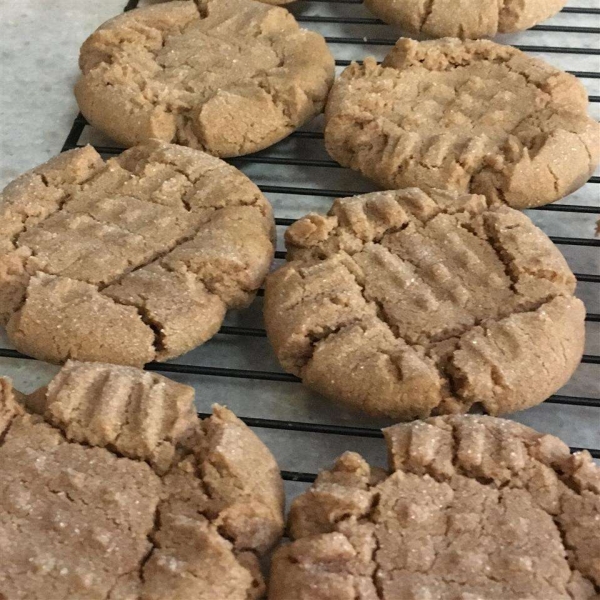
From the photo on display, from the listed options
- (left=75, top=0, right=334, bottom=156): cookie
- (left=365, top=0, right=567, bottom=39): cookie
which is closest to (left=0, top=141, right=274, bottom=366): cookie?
(left=75, top=0, right=334, bottom=156): cookie

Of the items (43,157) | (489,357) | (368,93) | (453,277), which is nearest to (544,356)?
(489,357)

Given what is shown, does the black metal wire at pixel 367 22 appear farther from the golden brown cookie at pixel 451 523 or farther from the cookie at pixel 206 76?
the golden brown cookie at pixel 451 523

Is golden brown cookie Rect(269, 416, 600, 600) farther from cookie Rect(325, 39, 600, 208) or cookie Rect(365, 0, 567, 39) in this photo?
cookie Rect(365, 0, 567, 39)

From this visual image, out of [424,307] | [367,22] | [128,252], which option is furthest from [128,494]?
[367,22]

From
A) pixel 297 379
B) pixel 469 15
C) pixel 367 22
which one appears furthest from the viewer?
pixel 367 22

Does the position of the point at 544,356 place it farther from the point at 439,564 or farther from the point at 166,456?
the point at 166,456

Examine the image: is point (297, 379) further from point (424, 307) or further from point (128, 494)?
point (128, 494)
